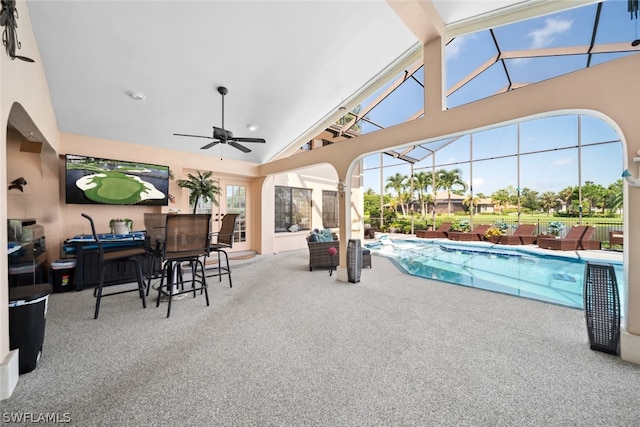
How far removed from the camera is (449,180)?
12234mm

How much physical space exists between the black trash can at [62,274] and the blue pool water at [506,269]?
6.06 meters

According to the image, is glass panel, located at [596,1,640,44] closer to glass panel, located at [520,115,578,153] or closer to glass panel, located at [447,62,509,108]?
glass panel, located at [447,62,509,108]

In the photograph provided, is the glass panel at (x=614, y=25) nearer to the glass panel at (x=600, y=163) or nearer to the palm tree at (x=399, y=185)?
the glass panel at (x=600, y=163)

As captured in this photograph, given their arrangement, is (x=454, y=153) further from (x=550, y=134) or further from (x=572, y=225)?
(x=572, y=225)

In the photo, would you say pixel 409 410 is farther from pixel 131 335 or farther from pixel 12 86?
pixel 12 86

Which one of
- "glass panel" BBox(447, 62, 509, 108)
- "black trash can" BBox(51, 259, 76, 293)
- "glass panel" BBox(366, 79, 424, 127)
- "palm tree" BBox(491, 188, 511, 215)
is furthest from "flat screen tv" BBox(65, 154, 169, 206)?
"palm tree" BBox(491, 188, 511, 215)

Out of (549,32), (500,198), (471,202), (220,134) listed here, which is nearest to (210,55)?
(220,134)

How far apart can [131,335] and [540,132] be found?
13.1 meters

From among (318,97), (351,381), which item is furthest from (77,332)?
(318,97)

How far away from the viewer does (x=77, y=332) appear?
258cm

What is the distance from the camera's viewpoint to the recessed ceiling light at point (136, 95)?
3.75m

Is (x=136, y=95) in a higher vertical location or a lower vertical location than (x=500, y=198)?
higher

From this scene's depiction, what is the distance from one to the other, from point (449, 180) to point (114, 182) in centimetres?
1284

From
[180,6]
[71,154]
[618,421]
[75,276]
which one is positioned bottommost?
[618,421]
